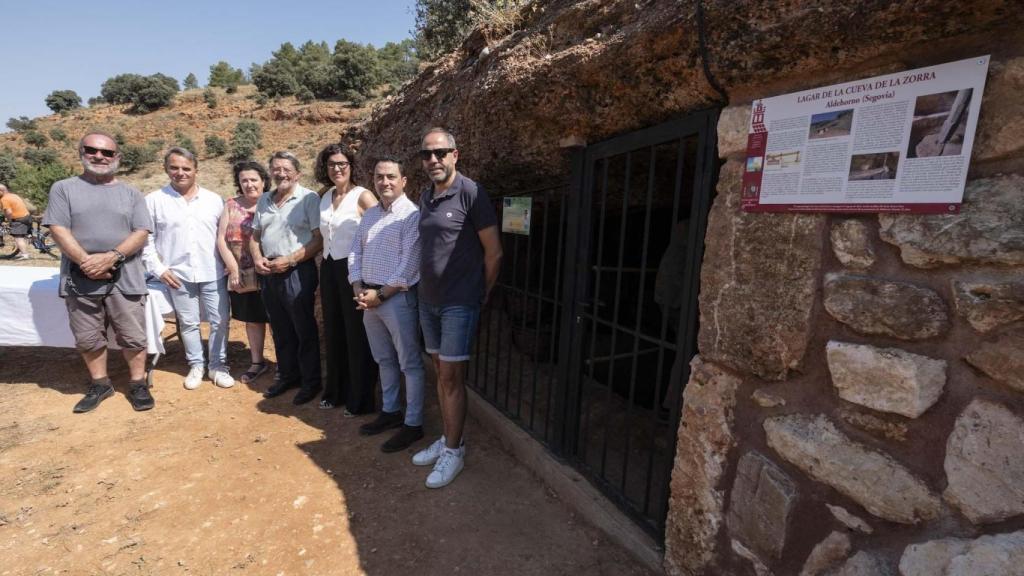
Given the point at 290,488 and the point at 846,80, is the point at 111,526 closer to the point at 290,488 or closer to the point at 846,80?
the point at 290,488

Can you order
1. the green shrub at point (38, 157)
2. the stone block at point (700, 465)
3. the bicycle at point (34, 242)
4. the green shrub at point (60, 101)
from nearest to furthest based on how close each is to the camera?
the stone block at point (700, 465), the bicycle at point (34, 242), the green shrub at point (38, 157), the green shrub at point (60, 101)

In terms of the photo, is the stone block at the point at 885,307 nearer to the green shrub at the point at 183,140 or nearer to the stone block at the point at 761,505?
the stone block at the point at 761,505

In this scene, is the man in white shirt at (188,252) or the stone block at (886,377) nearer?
the stone block at (886,377)

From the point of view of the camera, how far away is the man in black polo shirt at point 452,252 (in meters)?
2.69

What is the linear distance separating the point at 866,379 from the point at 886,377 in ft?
0.17

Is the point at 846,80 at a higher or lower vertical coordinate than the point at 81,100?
lower

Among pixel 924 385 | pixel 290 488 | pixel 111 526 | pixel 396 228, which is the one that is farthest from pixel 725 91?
pixel 111 526

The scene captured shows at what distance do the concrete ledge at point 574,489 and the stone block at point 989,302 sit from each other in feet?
5.19

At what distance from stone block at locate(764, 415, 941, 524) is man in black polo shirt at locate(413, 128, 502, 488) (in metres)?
1.64

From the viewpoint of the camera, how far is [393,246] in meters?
3.06

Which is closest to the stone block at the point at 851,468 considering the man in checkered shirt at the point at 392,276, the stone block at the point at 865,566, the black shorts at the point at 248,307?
the stone block at the point at 865,566

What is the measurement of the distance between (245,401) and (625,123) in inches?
150

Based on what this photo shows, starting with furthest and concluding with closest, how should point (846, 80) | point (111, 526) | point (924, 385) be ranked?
point (111, 526) → point (846, 80) → point (924, 385)

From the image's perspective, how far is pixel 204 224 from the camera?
4.21 metres
